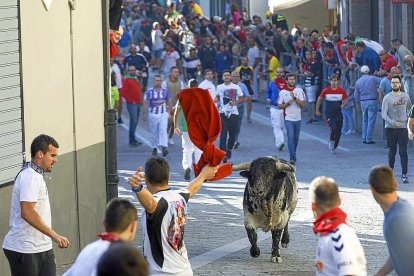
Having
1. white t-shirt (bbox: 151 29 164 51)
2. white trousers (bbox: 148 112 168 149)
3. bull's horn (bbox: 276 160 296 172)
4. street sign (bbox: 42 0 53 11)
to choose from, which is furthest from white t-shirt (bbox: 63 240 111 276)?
white t-shirt (bbox: 151 29 164 51)

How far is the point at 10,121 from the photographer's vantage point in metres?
13.1

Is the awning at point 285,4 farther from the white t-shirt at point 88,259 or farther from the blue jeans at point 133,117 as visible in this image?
the white t-shirt at point 88,259

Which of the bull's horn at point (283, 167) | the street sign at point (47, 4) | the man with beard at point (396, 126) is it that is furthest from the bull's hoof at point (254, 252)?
the man with beard at point (396, 126)

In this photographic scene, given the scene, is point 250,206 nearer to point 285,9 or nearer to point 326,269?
point 326,269

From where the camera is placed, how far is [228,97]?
2683cm

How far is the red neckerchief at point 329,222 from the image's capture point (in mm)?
7820

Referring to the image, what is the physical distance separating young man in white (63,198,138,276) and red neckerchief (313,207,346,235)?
135 centimetres

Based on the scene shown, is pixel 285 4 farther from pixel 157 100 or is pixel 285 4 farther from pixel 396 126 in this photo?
pixel 396 126

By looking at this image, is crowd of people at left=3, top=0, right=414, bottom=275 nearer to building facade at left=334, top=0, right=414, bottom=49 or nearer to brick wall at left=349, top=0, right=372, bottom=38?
building facade at left=334, top=0, right=414, bottom=49

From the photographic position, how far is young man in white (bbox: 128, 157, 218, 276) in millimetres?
9070

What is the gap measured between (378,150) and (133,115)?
20.4 feet

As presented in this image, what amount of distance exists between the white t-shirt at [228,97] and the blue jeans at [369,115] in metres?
3.91

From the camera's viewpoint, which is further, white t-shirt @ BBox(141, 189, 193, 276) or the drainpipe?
the drainpipe

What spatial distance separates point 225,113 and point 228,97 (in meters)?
0.36
